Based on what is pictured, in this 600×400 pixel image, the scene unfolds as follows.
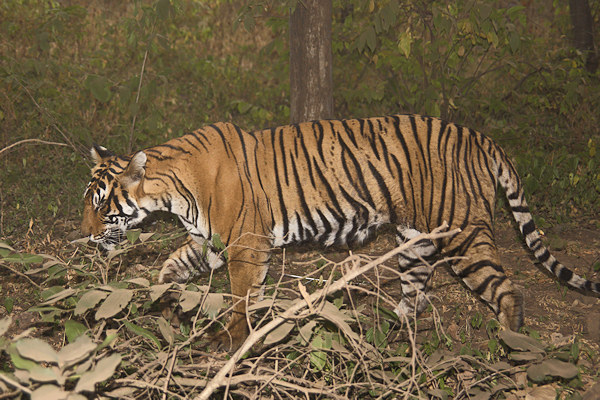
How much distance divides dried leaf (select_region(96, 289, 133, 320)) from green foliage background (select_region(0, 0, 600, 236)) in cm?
255

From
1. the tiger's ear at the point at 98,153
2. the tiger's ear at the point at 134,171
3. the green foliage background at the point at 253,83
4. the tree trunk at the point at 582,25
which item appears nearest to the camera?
the tiger's ear at the point at 134,171

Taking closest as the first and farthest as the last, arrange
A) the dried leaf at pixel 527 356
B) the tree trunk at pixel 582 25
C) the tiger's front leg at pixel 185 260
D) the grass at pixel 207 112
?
1. the dried leaf at pixel 527 356
2. the grass at pixel 207 112
3. the tiger's front leg at pixel 185 260
4. the tree trunk at pixel 582 25

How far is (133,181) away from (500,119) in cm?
591

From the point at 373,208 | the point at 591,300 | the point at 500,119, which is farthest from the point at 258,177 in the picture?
the point at 500,119

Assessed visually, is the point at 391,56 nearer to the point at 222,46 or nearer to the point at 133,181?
the point at 133,181

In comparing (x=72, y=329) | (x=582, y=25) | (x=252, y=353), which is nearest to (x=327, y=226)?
A: (x=252, y=353)

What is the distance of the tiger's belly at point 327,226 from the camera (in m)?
3.96

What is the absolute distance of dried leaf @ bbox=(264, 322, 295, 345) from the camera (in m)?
2.28

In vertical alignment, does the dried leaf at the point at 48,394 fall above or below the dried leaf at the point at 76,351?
below

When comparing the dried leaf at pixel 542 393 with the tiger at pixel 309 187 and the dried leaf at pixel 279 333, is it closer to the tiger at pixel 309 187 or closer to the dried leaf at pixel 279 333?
the tiger at pixel 309 187

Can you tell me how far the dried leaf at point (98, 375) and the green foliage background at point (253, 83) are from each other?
10.5 ft

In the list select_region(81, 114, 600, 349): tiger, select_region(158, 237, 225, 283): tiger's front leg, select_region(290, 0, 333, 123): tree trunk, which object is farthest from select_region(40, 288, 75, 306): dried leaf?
select_region(290, 0, 333, 123): tree trunk

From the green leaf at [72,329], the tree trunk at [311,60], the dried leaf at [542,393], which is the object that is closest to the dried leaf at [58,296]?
the green leaf at [72,329]

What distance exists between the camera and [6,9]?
8.85 meters
